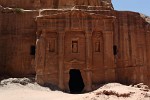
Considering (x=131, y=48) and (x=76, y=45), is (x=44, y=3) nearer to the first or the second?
(x=76, y=45)

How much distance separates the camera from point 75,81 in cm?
3250

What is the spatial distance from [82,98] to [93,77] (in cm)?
809

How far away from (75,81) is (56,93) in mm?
6078

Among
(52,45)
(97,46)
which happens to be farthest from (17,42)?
(97,46)

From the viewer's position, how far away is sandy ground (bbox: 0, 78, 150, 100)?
810 inches

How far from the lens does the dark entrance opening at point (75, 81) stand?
31.8m

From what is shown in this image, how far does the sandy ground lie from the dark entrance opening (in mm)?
4400

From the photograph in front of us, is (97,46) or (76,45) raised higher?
(76,45)

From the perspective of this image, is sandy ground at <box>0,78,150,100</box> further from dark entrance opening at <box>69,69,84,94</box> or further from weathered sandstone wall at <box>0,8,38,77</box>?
dark entrance opening at <box>69,69,84,94</box>

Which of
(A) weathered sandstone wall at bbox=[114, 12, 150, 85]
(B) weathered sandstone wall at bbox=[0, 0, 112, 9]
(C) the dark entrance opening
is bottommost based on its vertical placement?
(C) the dark entrance opening

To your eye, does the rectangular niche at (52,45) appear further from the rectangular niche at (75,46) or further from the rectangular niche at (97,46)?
the rectangular niche at (97,46)

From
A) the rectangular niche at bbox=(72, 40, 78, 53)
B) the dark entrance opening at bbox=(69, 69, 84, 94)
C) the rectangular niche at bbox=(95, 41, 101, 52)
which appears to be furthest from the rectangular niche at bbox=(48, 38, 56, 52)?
A: the rectangular niche at bbox=(95, 41, 101, 52)

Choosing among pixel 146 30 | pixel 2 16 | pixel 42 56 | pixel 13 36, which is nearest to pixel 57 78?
pixel 42 56

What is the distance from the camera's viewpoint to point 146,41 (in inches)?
1313
